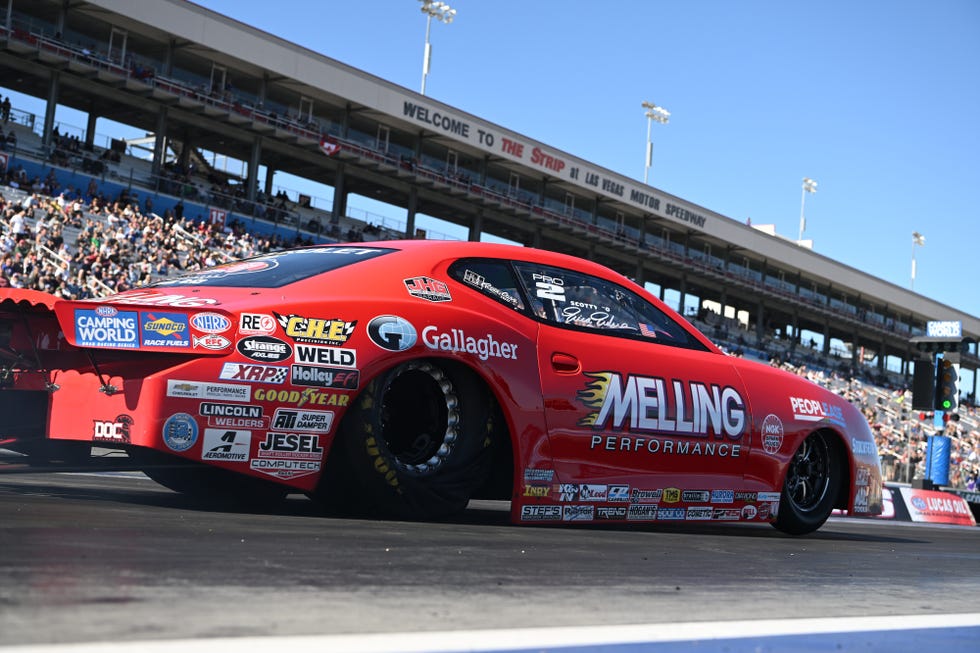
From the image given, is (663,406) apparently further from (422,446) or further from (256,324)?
(256,324)

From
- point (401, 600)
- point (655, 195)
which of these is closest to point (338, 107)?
point (655, 195)

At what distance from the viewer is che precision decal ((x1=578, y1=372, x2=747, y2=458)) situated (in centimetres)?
561

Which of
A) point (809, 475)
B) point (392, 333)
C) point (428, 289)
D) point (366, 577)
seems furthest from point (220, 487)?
point (809, 475)

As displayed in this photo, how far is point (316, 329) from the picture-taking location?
467cm

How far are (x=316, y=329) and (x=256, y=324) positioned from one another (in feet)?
0.90

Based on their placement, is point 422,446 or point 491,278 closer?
point 422,446

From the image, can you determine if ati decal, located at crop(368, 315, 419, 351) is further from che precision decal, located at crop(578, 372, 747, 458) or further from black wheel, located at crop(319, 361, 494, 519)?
che precision decal, located at crop(578, 372, 747, 458)

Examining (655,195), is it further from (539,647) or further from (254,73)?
(539,647)

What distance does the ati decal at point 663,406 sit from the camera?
561 centimetres

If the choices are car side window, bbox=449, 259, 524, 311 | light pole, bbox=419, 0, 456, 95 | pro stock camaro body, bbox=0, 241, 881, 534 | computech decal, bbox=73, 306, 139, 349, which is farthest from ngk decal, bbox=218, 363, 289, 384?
light pole, bbox=419, 0, 456, 95

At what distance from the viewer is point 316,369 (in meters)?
4.63

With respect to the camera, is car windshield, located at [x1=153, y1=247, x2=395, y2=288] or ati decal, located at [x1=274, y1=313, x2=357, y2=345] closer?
ati decal, located at [x1=274, y1=313, x2=357, y2=345]

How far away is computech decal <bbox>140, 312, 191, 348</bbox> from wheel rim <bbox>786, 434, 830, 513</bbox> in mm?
4220

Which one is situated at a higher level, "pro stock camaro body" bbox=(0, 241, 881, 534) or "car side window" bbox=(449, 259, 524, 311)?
"car side window" bbox=(449, 259, 524, 311)
